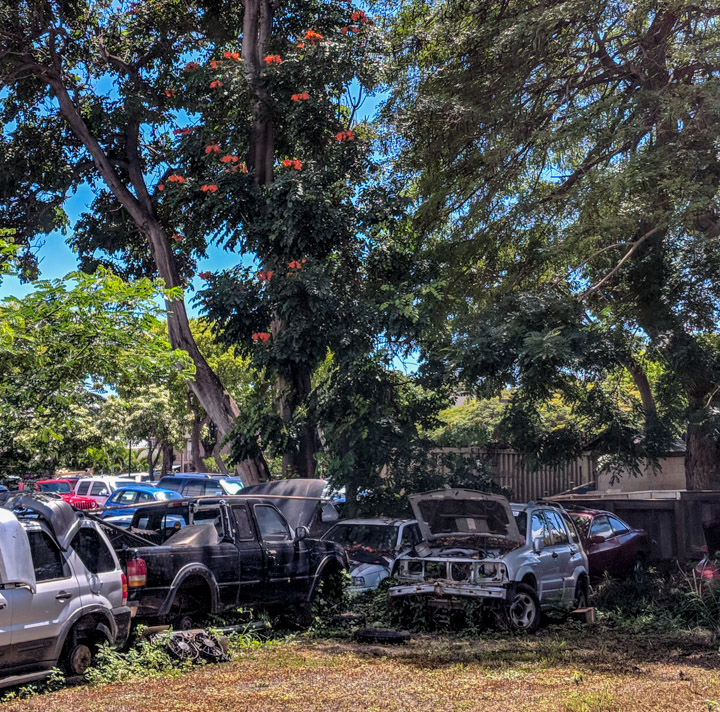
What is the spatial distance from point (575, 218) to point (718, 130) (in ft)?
16.8

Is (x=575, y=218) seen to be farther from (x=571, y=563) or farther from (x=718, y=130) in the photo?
(x=571, y=563)

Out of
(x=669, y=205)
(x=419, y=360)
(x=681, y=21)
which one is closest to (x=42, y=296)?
(x=419, y=360)

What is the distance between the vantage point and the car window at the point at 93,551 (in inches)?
326

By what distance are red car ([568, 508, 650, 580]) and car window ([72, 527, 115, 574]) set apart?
28.2 feet

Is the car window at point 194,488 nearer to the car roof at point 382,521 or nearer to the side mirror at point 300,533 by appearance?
the car roof at point 382,521

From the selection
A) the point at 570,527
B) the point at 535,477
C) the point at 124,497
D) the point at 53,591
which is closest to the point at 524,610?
the point at 570,527

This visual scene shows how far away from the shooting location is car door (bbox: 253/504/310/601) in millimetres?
10922

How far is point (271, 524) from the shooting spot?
1145 centimetres

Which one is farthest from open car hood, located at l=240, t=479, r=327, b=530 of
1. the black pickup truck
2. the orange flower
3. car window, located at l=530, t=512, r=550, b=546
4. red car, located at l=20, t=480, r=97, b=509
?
red car, located at l=20, t=480, r=97, b=509

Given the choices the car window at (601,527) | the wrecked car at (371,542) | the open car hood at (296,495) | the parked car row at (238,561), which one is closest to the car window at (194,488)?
the open car hood at (296,495)

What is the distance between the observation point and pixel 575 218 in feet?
62.0

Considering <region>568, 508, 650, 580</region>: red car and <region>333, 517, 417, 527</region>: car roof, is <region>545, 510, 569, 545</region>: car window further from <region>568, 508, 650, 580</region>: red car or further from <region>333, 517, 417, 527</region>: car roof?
<region>333, 517, 417, 527</region>: car roof

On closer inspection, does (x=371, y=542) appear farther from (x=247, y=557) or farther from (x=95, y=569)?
(x=95, y=569)

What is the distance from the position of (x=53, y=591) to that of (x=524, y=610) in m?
6.05
